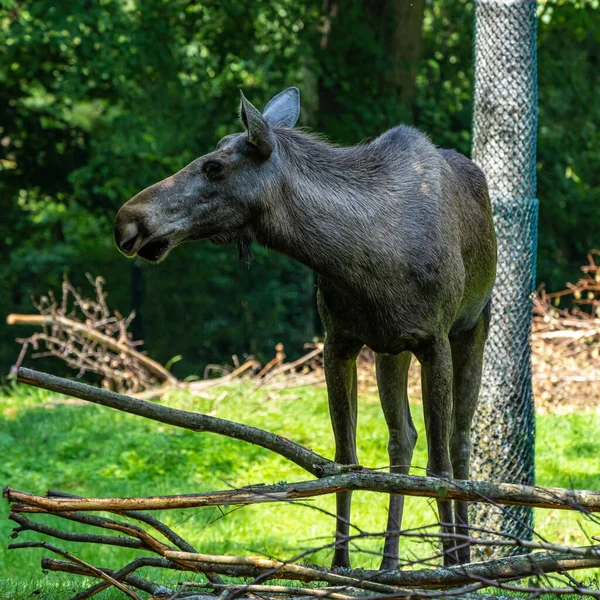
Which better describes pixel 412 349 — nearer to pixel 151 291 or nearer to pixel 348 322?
pixel 348 322

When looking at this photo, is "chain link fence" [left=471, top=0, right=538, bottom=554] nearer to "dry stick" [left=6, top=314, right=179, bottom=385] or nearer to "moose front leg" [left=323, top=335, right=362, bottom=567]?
"moose front leg" [left=323, top=335, right=362, bottom=567]

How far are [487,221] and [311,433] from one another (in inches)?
178

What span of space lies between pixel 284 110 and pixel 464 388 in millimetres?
1857

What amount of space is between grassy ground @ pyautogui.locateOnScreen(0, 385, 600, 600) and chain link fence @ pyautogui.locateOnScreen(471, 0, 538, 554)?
0.55 meters

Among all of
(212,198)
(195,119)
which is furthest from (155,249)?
(195,119)

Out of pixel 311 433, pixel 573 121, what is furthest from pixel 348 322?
pixel 573 121

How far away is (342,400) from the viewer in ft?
17.9

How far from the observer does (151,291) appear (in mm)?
15992

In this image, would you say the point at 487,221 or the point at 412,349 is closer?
the point at 412,349

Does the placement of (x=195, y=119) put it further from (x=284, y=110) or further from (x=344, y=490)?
(x=344, y=490)

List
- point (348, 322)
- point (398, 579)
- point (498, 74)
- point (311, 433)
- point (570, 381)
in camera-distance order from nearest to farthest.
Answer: point (398, 579) → point (348, 322) → point (498, 74) → point (311, 433) → point (570, 381)

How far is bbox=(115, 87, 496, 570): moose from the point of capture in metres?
4.76

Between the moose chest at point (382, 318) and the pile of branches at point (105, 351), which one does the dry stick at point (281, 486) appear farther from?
the pile of branches at point (105, 351)

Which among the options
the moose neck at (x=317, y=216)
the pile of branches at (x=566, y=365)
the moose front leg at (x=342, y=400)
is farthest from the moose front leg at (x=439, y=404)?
the pile of branches at (x=566, y=365)
